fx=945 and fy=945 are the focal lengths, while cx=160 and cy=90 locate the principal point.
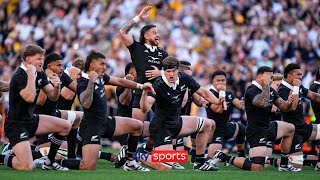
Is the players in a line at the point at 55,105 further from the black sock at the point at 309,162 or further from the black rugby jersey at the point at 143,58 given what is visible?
the black sock at the point at 309,162

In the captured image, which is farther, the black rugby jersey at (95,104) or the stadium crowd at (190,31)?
the stadium crowd at (190,31)

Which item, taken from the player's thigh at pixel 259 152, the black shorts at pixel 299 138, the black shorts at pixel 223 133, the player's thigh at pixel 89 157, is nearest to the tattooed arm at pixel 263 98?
the player's thigh at pixel 259 152

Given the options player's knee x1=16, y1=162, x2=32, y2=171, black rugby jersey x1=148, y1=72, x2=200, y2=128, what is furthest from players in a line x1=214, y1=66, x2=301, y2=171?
player's knee x1=16, y1=162, x2=32, y2=171

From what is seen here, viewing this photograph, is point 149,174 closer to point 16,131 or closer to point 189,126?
point 189,126

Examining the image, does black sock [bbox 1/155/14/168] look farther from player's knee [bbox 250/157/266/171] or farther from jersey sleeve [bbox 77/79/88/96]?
player's knee [bbox 250/157/266/171]

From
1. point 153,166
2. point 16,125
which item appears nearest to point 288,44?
point 153,166

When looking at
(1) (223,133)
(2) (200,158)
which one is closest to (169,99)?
(2) (200,158)

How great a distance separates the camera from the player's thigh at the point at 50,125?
15516 millimetres

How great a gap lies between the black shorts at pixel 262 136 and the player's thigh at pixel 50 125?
3.41m

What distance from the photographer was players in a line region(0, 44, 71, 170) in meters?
15.0

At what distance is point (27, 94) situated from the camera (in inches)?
583

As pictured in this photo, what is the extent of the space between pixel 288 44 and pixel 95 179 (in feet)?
47.9

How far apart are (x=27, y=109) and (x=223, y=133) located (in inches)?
196

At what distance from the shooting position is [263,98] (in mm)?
16438
